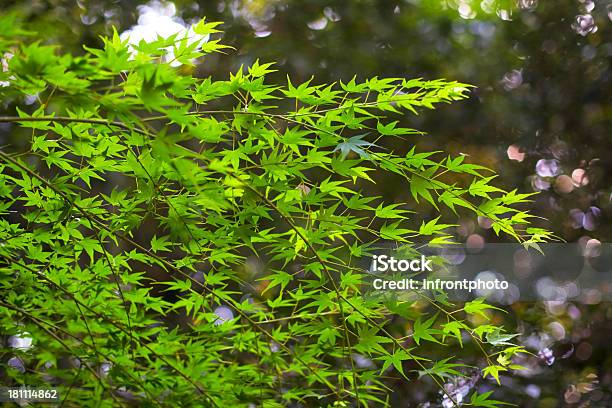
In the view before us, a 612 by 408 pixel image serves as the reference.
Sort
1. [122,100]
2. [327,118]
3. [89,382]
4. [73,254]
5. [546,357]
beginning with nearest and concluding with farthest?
1. [122,100]
2. [327,118]
3. [73,254]
4. [89,382]
5. [546,357]

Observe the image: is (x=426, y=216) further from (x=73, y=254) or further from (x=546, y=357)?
(x=73, y=254)

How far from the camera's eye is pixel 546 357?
2.49m

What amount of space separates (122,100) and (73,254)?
595 millimetres

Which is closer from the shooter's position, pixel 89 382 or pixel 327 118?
pixel 327 118

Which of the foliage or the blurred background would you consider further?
the blurred background

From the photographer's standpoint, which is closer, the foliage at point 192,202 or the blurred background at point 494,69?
the foliage at point 192,202

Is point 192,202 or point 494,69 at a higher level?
point 494,69

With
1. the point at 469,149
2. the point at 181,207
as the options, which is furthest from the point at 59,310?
the point at 469,149

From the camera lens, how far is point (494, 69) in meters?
2.64

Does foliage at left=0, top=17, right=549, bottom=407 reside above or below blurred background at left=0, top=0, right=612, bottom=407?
below

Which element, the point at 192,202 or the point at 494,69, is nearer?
the point at 192,202

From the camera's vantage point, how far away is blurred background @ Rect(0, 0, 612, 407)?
252 centimetres

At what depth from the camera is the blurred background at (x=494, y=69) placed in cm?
252

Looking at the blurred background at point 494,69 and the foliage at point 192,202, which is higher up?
the blurred background at point 494,69
